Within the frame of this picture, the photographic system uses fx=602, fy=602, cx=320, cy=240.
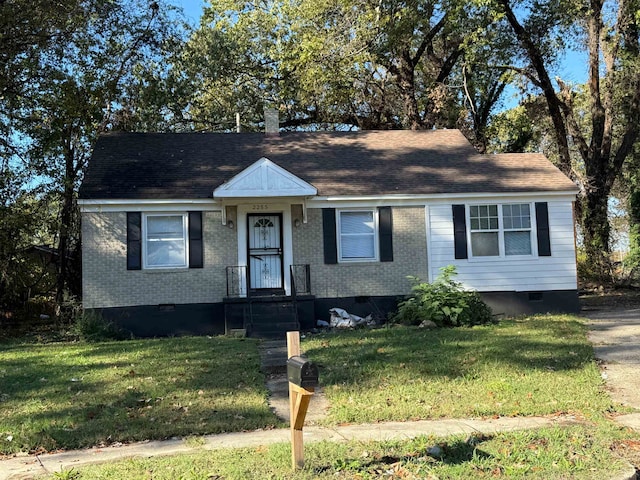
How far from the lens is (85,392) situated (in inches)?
303

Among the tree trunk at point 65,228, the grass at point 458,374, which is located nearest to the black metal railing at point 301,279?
the grass at point 458,374

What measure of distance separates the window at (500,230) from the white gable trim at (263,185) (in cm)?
433

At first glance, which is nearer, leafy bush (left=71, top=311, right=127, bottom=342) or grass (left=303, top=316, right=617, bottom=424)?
grass (left=303, top=316, right=617, bottom=424)

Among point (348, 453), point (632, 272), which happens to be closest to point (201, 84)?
point (632, 272)

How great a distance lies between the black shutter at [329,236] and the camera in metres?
14.8

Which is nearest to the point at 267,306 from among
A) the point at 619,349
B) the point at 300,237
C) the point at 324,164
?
the point at 300,237

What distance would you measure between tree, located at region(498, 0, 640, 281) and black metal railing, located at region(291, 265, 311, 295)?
40.9ft

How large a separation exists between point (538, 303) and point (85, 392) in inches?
447

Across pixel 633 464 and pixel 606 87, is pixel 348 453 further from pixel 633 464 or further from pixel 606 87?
pixel 606 87

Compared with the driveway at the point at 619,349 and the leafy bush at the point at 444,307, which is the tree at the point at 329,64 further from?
the driveway at the point at 619,349

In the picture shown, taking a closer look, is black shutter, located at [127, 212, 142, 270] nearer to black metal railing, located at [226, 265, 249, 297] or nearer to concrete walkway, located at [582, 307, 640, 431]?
black metal railing, located at [226, 265, 249, 297]

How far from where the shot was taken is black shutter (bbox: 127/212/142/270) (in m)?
14.1

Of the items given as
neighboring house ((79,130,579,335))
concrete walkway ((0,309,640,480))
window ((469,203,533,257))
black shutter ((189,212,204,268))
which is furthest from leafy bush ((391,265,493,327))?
black shutter ((189,212,204,268))

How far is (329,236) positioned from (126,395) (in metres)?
8.09
